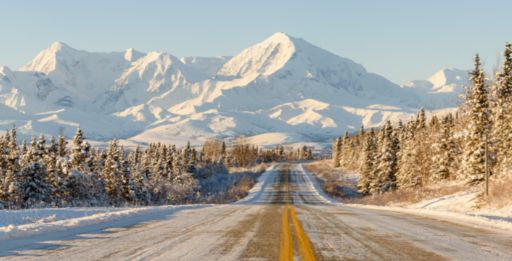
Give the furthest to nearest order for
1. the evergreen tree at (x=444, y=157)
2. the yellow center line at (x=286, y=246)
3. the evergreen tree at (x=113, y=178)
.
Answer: the evergreen tree at (x=113, y=178), the evergreen tree at (x=444, y=157), the yellow center line at (x=286, y=246)

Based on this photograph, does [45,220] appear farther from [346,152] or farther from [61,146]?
[346,152]

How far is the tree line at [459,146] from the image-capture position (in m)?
44.7

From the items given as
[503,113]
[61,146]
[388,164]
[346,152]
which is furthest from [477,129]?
[346,152]

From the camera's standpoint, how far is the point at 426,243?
11164 mm

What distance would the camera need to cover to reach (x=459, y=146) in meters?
60.3

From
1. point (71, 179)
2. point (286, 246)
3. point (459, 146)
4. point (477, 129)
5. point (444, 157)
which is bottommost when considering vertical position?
point (71, 179)

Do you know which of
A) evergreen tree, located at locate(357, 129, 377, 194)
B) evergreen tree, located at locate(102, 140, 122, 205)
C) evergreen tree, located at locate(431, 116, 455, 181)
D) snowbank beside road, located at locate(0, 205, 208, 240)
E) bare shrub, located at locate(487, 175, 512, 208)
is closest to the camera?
snowbank beside road, located at locate(0, 205, 208, 240)

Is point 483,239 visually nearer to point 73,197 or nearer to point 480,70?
point 480,70

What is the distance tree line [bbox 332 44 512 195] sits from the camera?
44.7 m

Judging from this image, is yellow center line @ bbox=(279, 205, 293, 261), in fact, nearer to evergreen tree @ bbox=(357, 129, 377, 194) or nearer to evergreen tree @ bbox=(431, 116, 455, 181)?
evergreen tree @ bbox=(431, 116, 455, 181)

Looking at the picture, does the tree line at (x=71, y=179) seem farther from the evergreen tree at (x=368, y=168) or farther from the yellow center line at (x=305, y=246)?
the evergreen tree at (x=368, y=168)

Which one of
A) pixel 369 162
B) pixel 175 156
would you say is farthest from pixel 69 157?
pixel 175 156

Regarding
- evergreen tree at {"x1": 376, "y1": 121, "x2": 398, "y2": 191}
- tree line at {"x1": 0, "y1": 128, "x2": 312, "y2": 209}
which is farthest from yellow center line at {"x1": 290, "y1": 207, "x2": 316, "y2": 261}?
evergreen tree at {"x1": 376, "y1": 121, "x2": 398, "y2": 191}

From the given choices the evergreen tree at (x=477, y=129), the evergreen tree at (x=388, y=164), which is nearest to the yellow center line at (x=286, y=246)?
the evergreen tree at (x=477, y=129)
